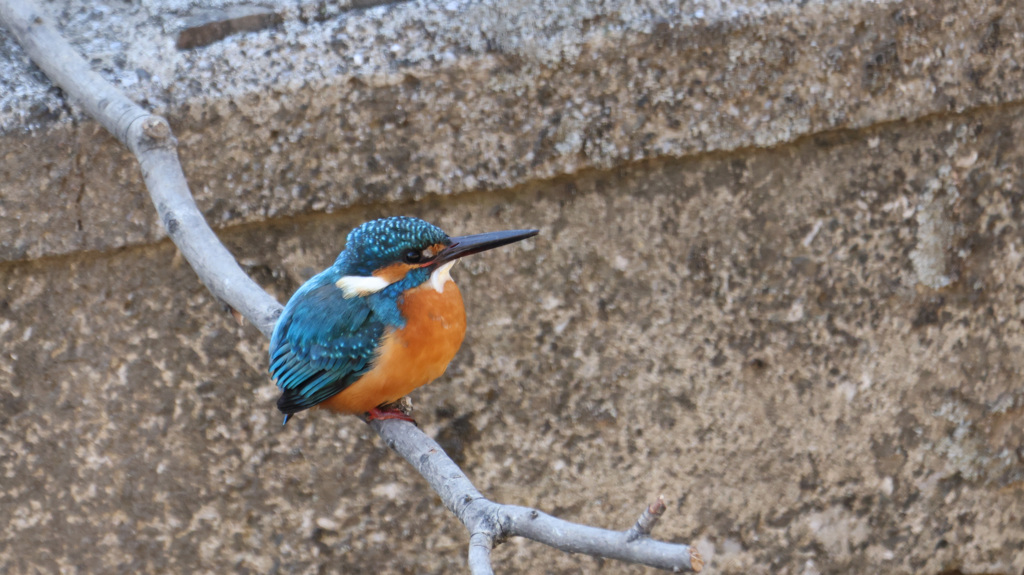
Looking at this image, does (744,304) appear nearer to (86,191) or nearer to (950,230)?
(950,230)

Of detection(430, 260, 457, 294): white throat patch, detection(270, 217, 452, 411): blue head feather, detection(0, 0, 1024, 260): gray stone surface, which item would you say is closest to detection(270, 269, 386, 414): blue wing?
detection(270, 217, 452, 411): blue head feather

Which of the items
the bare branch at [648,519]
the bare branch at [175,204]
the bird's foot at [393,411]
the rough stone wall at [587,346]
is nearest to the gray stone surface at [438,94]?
the rough stone wall at [587,346]

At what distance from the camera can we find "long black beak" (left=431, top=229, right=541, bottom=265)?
1.51 metres

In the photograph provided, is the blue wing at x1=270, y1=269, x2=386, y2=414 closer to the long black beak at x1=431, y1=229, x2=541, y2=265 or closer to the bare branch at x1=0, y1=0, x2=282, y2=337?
the bare branch at x1=0, y1=0, x2=282, y2=337

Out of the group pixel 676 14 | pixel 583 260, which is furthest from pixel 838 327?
pixel 676 14

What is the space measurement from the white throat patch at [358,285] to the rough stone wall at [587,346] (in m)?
0.33

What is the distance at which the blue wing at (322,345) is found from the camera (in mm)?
1604

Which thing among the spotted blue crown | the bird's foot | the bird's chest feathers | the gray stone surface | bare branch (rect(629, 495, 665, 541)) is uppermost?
the gray stone surface

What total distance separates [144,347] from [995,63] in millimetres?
1992

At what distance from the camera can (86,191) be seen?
1.83 meters

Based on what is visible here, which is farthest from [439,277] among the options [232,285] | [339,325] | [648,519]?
[648,519]

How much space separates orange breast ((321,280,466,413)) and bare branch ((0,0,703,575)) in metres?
0.07

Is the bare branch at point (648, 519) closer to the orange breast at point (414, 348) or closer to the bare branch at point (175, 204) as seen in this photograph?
the orange breast at point (414, 348)

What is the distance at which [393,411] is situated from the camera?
1720 millimetres
